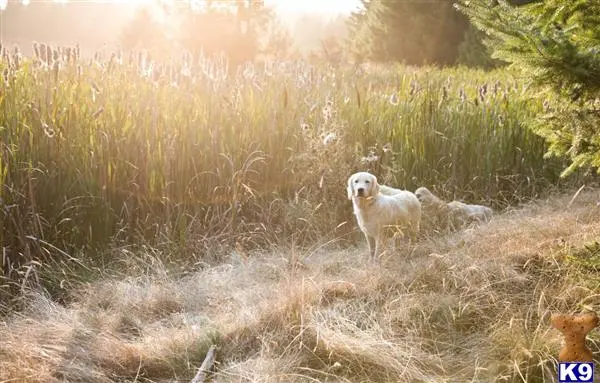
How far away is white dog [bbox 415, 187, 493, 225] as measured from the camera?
508 centimetres

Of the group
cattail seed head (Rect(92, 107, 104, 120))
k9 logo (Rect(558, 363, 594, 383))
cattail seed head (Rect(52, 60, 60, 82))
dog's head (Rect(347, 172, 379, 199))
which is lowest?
k9 logo (Rect(558, 363, 594, 383))

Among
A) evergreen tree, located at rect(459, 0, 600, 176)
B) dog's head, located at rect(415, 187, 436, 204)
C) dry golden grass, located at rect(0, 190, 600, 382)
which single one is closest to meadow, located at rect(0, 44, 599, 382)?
dry golden grass, located at rect(0, 190, 600, 382)

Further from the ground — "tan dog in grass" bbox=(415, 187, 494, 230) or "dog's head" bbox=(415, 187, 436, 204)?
"dog's head" bbox=(415, 187, 436, 204)

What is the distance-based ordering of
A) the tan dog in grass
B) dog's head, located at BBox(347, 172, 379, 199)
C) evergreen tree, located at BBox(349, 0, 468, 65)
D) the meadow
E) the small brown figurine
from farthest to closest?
evergreen tree, located at BBox(349, 0, 468, 65) < the tan dog in grass < dog's head, located at BBox(347, 172, 379, 199) < the meadow < the small brown figurine

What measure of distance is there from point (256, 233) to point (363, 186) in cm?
109

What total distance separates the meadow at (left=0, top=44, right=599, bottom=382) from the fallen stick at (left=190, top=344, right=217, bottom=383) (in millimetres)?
63

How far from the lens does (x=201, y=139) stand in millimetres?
5035

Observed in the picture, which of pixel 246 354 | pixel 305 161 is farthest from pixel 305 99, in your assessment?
pixel 246 354

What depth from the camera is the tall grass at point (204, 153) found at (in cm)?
441

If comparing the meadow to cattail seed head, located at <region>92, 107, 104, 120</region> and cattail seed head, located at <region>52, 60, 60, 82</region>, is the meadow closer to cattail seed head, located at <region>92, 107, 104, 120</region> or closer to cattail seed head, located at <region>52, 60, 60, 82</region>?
cattail seed head, located at <region>52, 60, 60, 82</region>

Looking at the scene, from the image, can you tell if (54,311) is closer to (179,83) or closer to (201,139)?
(201,139)
